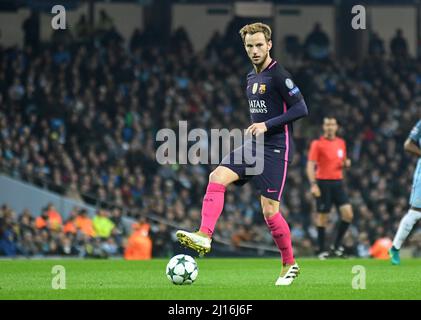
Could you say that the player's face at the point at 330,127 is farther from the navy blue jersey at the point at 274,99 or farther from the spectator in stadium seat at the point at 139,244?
the navy blue jersey at the point at 274,99

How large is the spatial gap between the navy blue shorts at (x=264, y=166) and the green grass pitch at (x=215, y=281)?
941mm

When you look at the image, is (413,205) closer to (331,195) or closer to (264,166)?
(331,195)

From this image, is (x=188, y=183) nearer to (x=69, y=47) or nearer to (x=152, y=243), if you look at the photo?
(x=152, y=243)

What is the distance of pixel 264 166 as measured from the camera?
36.3 ft

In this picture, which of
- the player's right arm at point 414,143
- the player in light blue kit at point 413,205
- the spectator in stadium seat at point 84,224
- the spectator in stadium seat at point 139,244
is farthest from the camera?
the spectator in stadium seat at point 84,224

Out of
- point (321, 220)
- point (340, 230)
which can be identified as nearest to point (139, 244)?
point (321, 220)

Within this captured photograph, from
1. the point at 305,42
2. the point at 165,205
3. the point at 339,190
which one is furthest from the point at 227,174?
the point at 305,42

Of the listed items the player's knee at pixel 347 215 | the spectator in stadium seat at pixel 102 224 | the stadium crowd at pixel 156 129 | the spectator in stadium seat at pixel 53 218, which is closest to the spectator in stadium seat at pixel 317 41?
the stadium crowd at pixel 156 129

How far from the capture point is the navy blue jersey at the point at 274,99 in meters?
11.0

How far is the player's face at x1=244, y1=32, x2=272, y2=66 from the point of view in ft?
35.9

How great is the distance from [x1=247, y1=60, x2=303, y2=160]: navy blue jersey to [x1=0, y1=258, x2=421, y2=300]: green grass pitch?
142 centimetres

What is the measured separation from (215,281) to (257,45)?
2624 millimetres

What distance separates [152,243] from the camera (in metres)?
23.2
